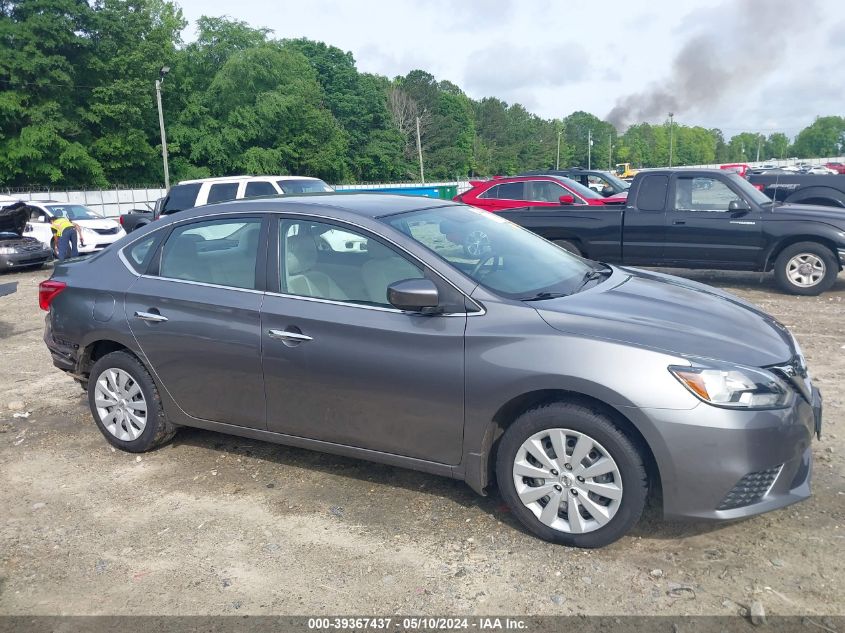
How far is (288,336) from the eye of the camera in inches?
160

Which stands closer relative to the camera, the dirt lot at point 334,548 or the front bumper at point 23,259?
the dirt lot at point 334,548

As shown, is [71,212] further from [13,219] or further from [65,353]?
[65,353]

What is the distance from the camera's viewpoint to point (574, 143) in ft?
463

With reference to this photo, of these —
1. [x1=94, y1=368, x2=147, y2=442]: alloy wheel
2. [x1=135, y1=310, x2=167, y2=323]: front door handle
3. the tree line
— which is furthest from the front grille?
the tree line

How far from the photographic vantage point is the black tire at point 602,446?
Answer: 3332 mm

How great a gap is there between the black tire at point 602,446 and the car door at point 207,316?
155cm

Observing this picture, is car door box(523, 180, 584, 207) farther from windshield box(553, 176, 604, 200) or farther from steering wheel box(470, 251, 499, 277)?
steering wheel box(470, 251, 499, 277)

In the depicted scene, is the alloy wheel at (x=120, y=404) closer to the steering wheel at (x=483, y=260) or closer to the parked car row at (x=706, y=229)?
the steering wheel at (x=483, y=260)

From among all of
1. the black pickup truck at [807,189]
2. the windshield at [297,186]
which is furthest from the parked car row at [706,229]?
the black pickup truck at [807,189]

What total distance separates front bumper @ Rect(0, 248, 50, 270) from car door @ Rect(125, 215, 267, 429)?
12466mm

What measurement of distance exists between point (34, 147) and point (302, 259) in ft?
155

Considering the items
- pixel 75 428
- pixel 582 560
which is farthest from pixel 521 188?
pixel 582 560

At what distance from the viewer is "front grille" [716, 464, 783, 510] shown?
3.26m

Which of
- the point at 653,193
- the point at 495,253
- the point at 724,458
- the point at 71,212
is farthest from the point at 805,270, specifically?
the point at 71,212
